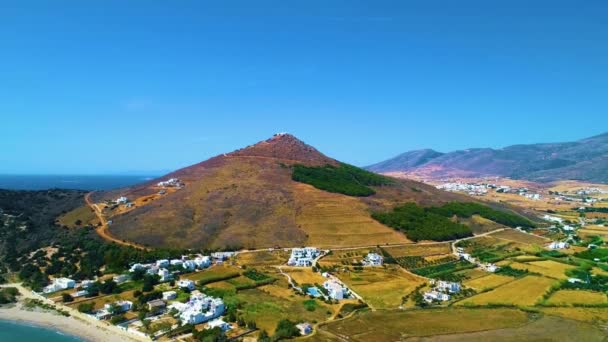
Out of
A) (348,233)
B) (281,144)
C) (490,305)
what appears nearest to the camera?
(490,305)

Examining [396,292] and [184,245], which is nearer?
[396,292]

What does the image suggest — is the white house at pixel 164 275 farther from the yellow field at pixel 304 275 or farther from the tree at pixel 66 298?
the yellow field at pixel 304 275

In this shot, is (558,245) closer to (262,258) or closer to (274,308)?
(262,258)

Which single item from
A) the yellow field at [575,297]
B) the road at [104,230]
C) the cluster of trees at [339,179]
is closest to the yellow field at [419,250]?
the yellow field at [575,297]

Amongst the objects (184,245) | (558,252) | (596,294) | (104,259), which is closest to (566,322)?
(596,294)

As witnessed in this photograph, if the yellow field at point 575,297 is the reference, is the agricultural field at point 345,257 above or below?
above

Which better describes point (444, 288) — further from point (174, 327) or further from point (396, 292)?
point (174, 327)

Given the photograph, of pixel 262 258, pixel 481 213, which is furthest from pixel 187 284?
pixel 481 213
